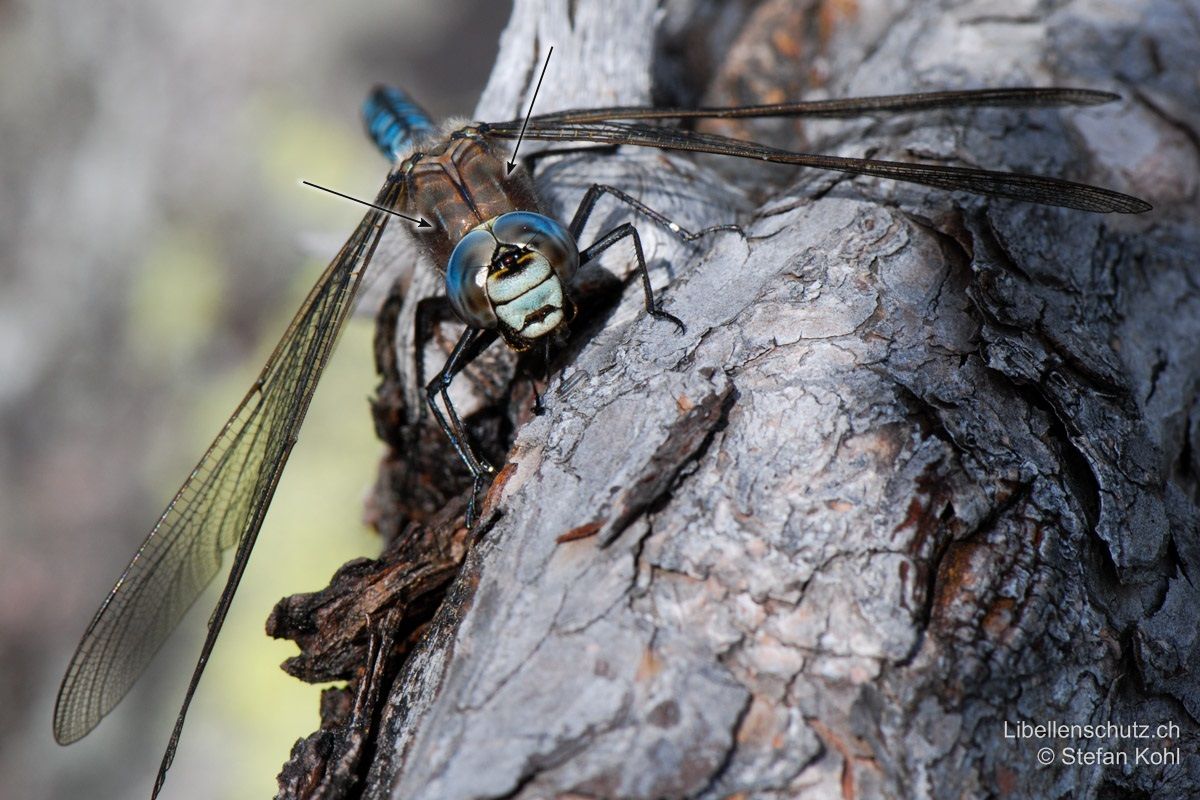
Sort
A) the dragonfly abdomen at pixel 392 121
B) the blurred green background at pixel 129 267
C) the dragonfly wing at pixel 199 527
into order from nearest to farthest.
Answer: the dragonfly wing at pixel 199 527 → the dragonfly abdomen at pixel 392 121 → the blurred green background at pixel 129 267

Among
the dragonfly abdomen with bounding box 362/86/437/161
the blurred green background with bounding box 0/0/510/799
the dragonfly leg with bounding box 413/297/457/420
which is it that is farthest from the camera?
the blurred green background with bounding box 0/0/510/799

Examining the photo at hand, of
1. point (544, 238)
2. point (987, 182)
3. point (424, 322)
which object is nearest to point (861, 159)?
point (987, 182)

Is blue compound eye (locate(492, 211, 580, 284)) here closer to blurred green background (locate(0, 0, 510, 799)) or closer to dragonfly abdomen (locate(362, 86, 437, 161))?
dragonfly abdomen (locate(362, 86, 437, 161))

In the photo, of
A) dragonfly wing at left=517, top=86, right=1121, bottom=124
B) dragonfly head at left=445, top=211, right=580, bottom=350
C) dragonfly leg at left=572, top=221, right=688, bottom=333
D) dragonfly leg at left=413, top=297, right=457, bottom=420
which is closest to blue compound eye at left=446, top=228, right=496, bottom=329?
dragonfly head at left=445, top=211, right=580, bottom=350

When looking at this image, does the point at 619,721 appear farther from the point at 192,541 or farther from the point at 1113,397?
the point at 192,541

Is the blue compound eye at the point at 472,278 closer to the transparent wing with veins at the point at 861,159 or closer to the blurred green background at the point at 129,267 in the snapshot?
the transparent wing with veins at the point at 861,159

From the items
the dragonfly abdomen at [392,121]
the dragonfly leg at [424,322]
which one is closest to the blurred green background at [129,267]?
the dragonfly abdomen at [392,121]

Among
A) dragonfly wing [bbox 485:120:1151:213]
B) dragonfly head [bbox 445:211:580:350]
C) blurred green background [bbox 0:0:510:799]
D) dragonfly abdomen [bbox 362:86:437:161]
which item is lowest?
dragonfly wing [bbox 485:120:1151:213]

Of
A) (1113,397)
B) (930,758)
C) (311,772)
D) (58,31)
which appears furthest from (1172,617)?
(58,31)
